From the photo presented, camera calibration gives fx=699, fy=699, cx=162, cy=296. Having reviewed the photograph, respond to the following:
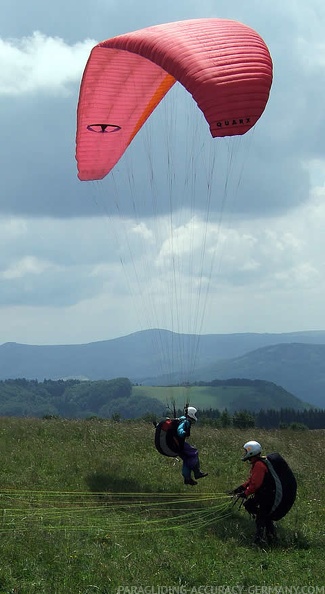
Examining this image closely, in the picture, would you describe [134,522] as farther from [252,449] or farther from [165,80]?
[165,80]

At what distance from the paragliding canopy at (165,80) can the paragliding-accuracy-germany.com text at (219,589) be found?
7893mm

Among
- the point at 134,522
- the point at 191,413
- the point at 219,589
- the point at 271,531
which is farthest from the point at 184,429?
the point at 219,589

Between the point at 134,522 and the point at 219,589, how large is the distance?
3.67m

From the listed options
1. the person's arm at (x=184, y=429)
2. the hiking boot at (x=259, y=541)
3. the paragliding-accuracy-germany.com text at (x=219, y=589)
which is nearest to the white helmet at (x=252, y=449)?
the hiking boot at (x=259, y=541)

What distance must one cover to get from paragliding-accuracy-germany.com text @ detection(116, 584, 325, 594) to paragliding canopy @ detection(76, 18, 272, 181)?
7893 mm

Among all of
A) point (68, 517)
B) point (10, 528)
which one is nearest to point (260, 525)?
point (68, 517)

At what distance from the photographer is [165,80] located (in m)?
18.7

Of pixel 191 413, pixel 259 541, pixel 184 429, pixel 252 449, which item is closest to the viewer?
pixel 259 541

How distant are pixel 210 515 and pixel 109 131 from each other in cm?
1023

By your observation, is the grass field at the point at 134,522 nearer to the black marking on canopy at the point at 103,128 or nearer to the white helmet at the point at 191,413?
the white helmet at the point at 191,413

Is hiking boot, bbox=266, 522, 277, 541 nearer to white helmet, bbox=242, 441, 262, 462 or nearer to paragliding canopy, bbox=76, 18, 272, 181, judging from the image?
white helmet, bbox=242, 441, 262, 462

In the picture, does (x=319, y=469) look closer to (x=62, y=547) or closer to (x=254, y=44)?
(x=62, y=547)

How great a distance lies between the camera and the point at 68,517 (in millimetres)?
14164

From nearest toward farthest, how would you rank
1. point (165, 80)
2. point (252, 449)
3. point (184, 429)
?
1. point (252, 449)
2. point (184, 429)
3. point (165, 80)
